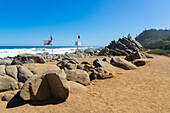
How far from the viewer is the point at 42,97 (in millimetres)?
4586

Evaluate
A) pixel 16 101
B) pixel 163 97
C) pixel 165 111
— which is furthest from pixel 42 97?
pixel 163 97

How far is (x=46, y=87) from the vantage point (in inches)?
189

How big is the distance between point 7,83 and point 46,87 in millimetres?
2190

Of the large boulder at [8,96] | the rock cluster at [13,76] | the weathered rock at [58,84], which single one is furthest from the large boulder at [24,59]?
the weathered rock at [58,84]

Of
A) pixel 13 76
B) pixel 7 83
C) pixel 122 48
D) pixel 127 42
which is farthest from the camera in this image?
pixel 127 42

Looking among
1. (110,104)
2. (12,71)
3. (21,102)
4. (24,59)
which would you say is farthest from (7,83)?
(110,104)

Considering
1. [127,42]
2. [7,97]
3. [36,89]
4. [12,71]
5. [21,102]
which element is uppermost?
[127,42]

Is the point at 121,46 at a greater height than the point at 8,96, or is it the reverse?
the point at 121,46

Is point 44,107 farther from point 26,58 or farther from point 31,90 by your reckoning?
point 26,58

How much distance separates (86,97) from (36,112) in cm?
222

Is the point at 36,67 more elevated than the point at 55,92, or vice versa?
the point at 36,67

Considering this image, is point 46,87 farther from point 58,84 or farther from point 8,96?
point 8,96

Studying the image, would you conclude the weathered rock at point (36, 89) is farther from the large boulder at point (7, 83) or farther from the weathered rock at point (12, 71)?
the weathered rock at point (12, 71)

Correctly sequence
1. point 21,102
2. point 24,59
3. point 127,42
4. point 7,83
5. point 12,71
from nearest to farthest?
point 21,102 → point 7,83 → point 12,71 → point 24,59 → point 127,42
